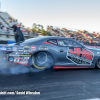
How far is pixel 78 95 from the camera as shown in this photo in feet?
10.2

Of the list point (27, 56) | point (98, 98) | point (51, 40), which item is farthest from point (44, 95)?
point (51, 40)

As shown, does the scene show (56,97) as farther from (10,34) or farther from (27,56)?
(10,34)

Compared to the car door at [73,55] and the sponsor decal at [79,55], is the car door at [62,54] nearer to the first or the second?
the car door at [73,55]

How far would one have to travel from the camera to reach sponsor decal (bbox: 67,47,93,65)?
19.3ft

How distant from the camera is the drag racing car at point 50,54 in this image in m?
5.22

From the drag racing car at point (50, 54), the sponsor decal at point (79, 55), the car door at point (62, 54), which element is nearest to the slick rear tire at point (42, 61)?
the drag racing car at point (50, 54)

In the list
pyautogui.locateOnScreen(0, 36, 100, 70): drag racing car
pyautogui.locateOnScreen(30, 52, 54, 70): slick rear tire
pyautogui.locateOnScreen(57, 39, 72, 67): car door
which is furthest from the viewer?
pyautogui.locateOnScreen(57, 39, 72, 67): car door

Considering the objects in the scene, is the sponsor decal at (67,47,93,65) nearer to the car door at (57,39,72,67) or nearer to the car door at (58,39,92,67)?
the car door at (58,39,92,67)

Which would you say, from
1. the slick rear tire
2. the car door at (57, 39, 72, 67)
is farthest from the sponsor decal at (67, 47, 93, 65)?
the slick rear tire

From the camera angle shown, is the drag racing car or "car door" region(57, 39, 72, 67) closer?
the drag racing car

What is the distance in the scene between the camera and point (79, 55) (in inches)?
236

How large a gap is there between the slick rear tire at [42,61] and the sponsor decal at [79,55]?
2.59 ft

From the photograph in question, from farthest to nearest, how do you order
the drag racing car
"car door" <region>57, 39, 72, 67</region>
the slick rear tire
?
"car door" <region>57, 39, 72, 67</region> → the slick rear tire → the drag racing car

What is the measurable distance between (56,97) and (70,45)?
333 cm
